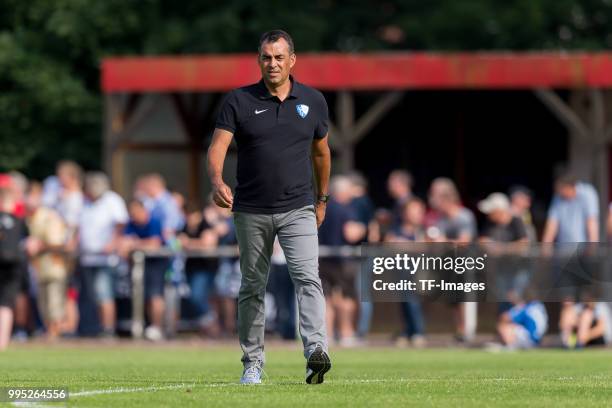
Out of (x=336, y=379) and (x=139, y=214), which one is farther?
(x=139, y=214)

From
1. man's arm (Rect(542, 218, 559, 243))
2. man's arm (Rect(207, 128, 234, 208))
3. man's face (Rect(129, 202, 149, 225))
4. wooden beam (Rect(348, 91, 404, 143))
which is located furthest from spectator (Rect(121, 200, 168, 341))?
man's arm (Rect(207, 128, 234, 208))

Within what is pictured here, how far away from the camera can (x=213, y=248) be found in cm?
2023

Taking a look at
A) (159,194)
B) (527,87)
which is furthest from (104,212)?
(527,87)

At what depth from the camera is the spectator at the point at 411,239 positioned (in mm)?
19141

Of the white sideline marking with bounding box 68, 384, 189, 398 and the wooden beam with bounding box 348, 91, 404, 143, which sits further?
the wooden beam with bounding box 348, 91, 404, 143

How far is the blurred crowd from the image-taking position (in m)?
18.9

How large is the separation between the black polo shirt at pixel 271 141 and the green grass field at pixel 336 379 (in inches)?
43.9

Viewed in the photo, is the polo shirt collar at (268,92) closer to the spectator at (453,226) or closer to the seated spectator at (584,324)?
the seated spectator at (584,324)

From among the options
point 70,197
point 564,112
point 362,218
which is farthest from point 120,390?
point 564,112

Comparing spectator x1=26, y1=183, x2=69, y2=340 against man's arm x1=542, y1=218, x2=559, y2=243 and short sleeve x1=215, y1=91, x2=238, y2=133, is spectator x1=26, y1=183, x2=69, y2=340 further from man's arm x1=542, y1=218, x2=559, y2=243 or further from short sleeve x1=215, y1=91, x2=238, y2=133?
short sleeve x1=215, y1=91, x2=238, y2=133

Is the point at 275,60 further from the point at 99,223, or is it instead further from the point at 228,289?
the point at 99,223

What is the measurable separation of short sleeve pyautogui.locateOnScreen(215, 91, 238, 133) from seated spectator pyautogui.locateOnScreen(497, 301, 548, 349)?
8887mm

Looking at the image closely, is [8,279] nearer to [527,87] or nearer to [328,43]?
[527,87]

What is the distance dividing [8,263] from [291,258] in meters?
8.20
